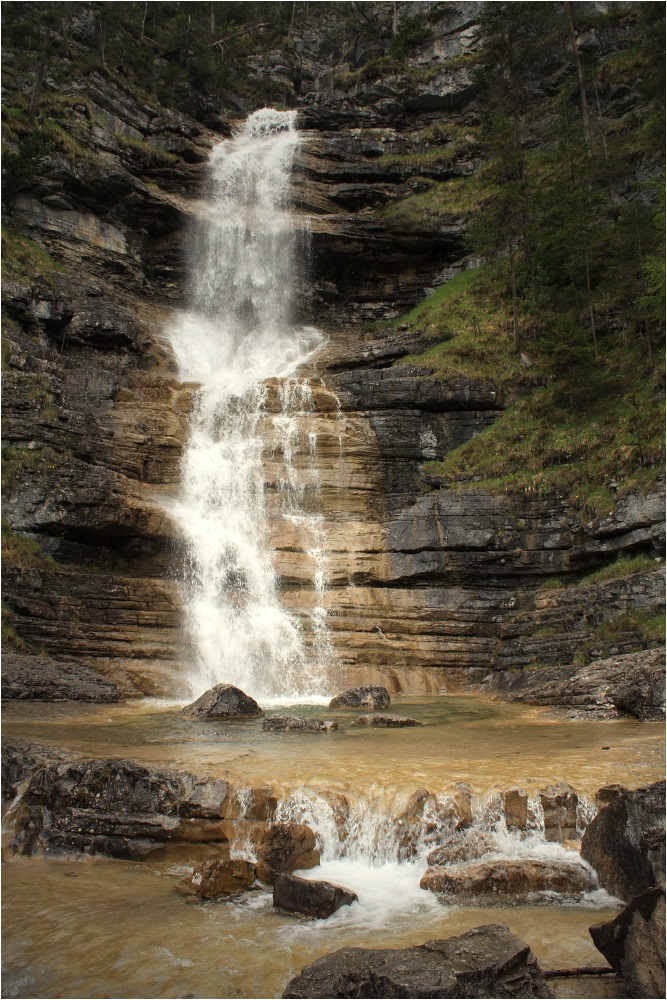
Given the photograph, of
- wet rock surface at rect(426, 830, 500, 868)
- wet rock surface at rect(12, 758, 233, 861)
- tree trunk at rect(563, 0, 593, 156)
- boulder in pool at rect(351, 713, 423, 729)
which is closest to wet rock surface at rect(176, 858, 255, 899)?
wet rock surface at rect(12, 758, 233, 861)

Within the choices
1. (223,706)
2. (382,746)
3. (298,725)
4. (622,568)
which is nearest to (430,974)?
(382,746)

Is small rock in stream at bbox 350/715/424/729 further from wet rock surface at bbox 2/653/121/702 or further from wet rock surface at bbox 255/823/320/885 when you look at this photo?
wet rock surface at bbox 2/653/121/702

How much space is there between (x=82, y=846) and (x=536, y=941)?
5644mm

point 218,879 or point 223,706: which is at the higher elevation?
point 223,706

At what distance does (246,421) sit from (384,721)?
15.7m

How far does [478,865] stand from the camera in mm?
7086

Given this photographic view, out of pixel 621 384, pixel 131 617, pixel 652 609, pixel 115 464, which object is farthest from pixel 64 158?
pixel 652 609

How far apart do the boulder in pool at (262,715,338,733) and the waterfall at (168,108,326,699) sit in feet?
17.0

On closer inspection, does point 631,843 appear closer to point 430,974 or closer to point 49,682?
point 430,974

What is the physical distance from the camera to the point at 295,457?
24.7 meters

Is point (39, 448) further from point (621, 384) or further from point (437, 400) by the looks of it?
point (621, 384)

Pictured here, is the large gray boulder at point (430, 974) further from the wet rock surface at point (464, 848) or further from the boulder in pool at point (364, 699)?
the boulder in pool at point (364, 699)

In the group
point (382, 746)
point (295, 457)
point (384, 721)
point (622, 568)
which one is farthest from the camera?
point (295, 457)

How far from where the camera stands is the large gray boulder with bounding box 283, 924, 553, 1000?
453 centimetres
